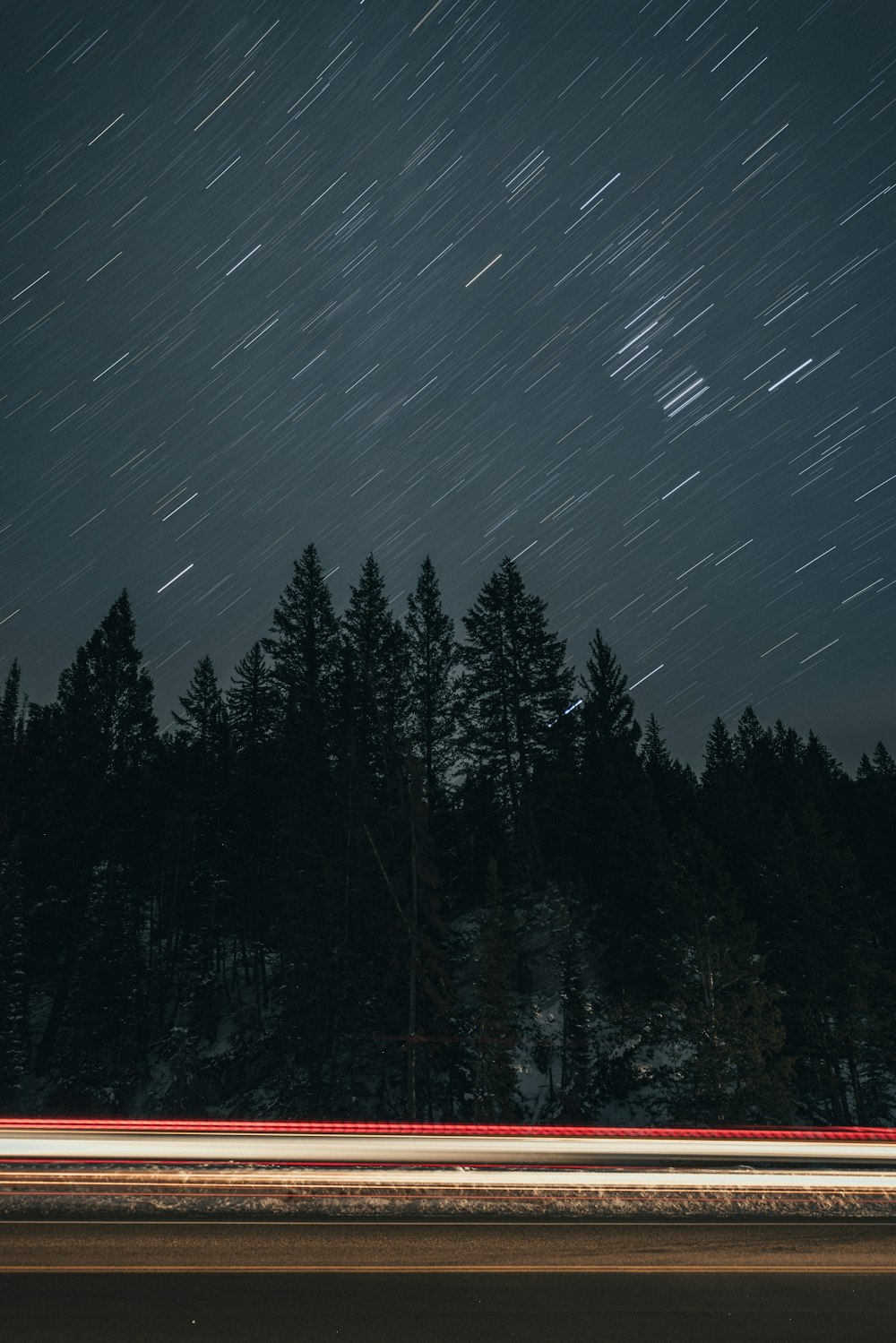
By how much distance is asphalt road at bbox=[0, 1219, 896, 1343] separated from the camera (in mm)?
7238

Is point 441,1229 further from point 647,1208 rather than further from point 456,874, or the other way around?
point 456,874

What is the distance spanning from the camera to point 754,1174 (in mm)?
13383

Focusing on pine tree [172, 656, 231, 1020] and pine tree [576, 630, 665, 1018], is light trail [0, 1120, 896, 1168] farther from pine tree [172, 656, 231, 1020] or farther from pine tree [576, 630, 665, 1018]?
pine tree [172, 656, 231, 1020]

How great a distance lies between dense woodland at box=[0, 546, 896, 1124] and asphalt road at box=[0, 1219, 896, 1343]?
1814 centimetres

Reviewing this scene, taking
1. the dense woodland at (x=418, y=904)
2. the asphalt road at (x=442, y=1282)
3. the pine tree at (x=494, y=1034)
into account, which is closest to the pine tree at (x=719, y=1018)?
the dense woodland at (x=418, y=904)

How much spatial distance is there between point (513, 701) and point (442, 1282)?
3828 centimetres

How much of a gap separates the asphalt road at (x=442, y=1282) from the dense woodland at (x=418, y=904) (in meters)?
18.1

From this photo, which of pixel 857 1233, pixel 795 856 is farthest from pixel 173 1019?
pixel 857 1233

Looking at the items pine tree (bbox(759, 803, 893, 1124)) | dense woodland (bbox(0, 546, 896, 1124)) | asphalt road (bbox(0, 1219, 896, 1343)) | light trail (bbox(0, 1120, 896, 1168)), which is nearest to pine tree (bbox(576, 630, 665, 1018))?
dense woodland (bbox(0, 546, 896, 1124))

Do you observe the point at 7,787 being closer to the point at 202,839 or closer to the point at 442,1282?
the point at 202,839

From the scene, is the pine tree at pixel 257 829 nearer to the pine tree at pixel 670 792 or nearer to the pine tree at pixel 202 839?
the pine tree at pixel 202 839

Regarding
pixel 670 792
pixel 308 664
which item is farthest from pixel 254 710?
pixel 670 792

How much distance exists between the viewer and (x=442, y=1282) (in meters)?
8.41

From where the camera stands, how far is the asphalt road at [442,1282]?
285 inches
